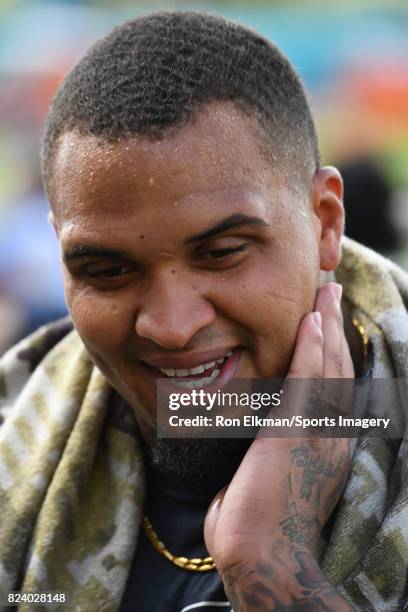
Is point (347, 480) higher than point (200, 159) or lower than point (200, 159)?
lower

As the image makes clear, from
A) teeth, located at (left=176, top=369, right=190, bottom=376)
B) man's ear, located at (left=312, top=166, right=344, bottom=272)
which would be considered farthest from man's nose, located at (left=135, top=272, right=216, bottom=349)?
man's ear, located at (left=312, top=166, right=344, bottom=272)

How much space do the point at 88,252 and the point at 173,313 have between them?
0.29 m

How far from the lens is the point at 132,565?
2.76 m

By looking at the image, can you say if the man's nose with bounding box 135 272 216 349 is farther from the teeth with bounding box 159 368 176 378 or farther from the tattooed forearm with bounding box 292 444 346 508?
the tattooed forearm with bounding box 292 444 346 508

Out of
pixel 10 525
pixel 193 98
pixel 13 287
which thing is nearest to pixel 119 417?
pixel 10 525

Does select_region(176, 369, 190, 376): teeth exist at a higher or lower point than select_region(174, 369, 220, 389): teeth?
higher

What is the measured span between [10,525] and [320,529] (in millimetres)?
941

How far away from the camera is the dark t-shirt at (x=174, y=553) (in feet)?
8.49

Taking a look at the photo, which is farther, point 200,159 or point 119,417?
point 119,417

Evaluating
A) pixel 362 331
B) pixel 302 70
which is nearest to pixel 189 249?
pixel 362 331

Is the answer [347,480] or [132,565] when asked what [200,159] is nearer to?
[347,480]

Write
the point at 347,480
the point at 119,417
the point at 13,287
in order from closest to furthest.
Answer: the point at 347,480 → the point at 119,417 → the point at 13,287

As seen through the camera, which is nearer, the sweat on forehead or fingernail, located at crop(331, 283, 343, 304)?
the sweat on forehead

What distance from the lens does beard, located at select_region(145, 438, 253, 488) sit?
2582mm
